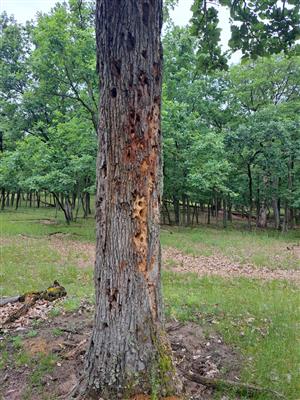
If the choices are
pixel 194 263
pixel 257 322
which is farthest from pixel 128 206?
pixel 194 263

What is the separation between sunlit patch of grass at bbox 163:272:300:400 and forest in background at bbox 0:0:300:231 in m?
8.57

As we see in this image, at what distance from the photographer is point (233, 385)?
322 cm

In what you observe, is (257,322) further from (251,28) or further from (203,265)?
(203,265)

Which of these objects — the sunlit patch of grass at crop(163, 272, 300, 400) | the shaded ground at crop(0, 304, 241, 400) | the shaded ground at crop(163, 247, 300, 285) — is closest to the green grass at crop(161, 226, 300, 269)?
the shaded ground at crop(163, 247, 300, 285)

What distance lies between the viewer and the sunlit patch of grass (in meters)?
3.56

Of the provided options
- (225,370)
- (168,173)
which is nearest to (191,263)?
(225,370)

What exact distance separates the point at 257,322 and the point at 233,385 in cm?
194

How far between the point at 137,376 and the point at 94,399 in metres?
0.39

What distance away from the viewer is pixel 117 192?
9.30 feet

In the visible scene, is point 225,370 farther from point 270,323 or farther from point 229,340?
point 270,323

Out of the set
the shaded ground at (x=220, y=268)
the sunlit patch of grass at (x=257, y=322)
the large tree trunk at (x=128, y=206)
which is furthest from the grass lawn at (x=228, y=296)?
the large tree trunk at (x=128, y=206)

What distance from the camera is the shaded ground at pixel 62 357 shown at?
3.31 metres

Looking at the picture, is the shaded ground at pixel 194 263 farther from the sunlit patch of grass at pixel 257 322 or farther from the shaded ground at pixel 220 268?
the sunlit patch of grass at pixel 257 322

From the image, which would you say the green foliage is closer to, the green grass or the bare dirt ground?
the bare dirt ground
